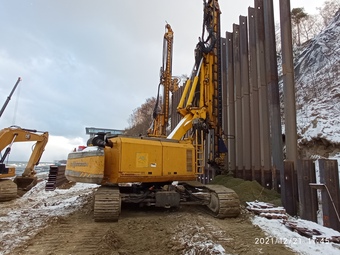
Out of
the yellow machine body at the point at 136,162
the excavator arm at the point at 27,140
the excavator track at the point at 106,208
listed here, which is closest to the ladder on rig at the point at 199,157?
the yellow machine body at the point at 136,162

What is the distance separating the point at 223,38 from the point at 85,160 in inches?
394

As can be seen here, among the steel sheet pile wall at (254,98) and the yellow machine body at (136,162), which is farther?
the steel sheet pile wall at (254,98)

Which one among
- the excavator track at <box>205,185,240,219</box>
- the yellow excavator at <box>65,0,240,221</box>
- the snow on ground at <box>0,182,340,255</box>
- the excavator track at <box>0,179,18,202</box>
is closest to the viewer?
the snow on ground at <box>0,182,340,255</box>

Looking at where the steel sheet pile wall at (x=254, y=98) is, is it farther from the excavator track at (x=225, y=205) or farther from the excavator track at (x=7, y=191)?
the excavator track at (x=7, y=191)

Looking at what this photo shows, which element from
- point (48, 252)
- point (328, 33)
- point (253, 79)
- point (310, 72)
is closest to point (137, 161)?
point (48, 252)

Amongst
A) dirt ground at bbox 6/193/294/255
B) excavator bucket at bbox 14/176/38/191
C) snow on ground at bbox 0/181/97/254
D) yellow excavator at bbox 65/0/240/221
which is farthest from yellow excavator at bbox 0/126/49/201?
dirt ground at bbox 6/193/294/255

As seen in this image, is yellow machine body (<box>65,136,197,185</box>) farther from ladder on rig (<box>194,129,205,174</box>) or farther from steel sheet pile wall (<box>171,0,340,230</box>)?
steel sheet pile wall (<box>171,0,340,230</box>)

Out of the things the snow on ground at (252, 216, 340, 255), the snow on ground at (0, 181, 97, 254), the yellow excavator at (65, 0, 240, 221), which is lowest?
the snow on ground at (0, 181, 97, 254)

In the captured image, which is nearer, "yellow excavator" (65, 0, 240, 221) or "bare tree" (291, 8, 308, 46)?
"yellow excavator" (65, 0, 240, 221)

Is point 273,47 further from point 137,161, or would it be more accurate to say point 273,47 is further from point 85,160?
point 85,160

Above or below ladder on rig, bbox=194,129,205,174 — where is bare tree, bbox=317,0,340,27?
above

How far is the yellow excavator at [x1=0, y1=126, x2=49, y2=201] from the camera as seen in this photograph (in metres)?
10.5

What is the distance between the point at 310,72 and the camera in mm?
20703

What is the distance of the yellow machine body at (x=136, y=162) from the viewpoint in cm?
677
